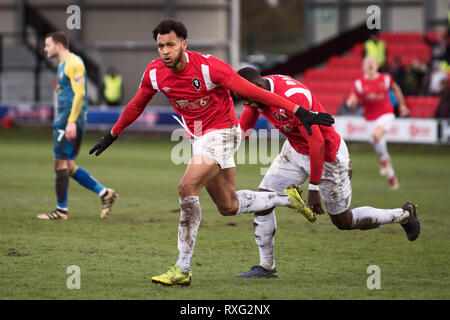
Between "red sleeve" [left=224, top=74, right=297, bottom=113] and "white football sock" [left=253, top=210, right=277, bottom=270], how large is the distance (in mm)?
1181

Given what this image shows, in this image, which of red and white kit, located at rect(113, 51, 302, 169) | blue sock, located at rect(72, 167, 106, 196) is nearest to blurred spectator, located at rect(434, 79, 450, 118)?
blue sock, located at rect(72, 167, 106, 196)

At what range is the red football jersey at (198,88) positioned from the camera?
6348mm

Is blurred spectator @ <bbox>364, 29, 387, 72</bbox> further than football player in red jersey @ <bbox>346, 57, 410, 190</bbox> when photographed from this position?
Yes

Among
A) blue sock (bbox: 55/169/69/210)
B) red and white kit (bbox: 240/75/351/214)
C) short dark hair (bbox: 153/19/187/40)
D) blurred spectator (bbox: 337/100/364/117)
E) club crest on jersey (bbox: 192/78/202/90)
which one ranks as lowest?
blue sock (bbox: 55/169/69/210)

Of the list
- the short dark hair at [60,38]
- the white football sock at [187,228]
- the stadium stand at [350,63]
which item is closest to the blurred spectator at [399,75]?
the stadium stand at [350,63]

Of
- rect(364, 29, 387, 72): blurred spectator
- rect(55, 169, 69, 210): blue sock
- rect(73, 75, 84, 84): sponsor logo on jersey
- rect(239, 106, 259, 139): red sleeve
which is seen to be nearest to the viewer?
rect(239, 106, 259, 139): red sleeve

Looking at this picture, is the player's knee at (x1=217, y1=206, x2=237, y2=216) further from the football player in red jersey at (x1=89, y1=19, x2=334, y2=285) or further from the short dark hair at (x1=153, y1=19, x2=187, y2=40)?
the short dark hair at (x1=153, y1=19, x2=187, y2=40)

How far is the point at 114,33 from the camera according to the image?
1288 inches

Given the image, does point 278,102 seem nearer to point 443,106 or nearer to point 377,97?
point 377,97

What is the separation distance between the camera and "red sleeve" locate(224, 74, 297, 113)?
6.21 metres

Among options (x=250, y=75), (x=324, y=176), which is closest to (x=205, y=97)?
(x=250, y=75)

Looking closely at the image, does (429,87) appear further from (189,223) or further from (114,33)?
(189,223)
